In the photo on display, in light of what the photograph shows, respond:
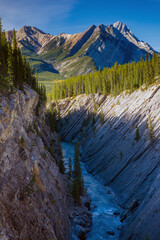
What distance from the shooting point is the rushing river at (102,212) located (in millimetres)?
26328

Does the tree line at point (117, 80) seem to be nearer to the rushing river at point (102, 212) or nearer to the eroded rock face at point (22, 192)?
the rushing river at point (102, 212)

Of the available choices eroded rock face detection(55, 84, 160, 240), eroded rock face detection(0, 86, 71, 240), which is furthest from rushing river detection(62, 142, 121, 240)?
eroded rock face detection(0, 86, 71, 240)

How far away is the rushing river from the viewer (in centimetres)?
2633

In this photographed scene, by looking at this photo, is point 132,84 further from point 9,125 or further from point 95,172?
point 9,125

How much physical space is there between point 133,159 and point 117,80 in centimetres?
5771

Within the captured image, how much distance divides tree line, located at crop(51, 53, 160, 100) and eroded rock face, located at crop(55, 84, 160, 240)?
21.8ft

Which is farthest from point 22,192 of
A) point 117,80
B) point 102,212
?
point 117,80

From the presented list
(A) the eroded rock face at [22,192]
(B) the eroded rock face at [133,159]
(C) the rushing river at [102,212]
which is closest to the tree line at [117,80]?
(B) the eroded rock face at [133,159]

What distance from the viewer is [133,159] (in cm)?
3856

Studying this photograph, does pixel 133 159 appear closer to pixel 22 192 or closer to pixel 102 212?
pixel 102 212

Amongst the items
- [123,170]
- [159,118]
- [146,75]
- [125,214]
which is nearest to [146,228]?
[125,214]

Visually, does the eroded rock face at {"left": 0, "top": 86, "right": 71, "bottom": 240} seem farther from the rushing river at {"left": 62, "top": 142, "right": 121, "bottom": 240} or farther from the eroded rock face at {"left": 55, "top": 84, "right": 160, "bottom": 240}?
the eroded rock face at {"left": 55, "top": 84, "right": 160, "bottom": 240}

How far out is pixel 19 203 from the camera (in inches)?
596

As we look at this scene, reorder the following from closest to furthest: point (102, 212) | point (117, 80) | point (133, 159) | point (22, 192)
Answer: point (22, 192), point (102, 212), point (133, 159), point (117, 80)
